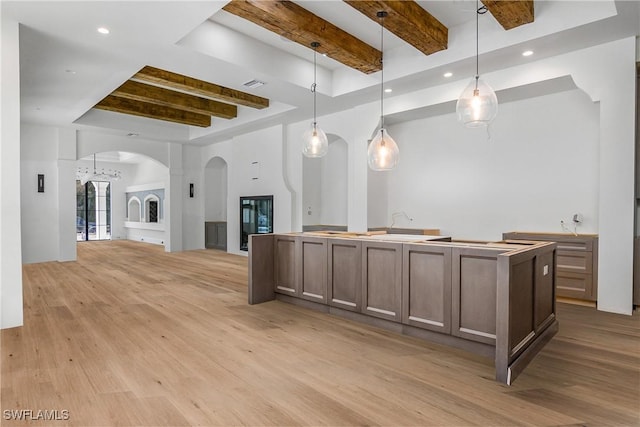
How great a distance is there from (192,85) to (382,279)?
461 cm

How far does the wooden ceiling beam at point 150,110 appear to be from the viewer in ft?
24.5

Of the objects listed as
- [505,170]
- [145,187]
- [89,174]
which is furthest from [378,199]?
[89,174]

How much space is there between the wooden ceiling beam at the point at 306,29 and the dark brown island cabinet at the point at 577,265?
3523 mm

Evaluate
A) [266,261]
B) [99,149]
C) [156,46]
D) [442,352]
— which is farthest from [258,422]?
[99,149]

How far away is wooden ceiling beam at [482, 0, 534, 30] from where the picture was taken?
3814mm

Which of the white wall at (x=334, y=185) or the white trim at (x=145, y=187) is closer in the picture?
the white wall at (x=334, y=185)

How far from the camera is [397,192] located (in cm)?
720

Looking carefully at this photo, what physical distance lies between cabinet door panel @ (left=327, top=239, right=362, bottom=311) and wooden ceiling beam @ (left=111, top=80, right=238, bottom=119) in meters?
4.84

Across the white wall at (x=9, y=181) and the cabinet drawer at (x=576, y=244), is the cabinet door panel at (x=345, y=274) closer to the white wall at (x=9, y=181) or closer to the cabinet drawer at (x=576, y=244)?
the cabinet drawer at (x=576, y=244)

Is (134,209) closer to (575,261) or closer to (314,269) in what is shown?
(314,269)

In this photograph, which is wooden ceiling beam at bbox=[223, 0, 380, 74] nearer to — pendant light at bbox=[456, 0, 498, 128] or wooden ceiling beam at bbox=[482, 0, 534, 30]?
wooden ceiling beam at bbox=[482, 0, 534, 30]

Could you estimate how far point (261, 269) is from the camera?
4863 millimetres

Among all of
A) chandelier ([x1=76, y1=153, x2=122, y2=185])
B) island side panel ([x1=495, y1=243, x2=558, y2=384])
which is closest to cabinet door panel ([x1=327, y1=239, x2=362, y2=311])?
island side panel ([x1=495, y1=243, x2=558, y2=384])

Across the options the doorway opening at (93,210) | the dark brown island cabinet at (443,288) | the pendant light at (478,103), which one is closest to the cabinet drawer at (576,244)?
the dark brown island cabinet at (443,288)
